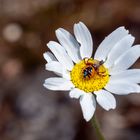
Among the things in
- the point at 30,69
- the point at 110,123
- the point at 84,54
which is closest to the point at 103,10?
the point at 30,69

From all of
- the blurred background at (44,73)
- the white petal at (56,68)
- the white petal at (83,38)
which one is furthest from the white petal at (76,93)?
the blurred background at (44,73)

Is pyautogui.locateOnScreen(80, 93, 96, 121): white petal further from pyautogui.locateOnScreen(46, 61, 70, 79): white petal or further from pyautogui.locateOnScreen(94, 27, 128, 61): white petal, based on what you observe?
pyautogui.locateOnScreen(94, 27, 128, 61): white petal

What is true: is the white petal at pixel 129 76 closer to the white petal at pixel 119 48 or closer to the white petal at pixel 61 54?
the white petal at pixel 119 48

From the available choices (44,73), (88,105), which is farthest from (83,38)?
(44,73)

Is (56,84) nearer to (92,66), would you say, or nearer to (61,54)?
(61,54)

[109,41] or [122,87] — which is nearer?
[122,87]

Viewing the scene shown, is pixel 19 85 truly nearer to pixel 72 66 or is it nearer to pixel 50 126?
pixel 50 126
